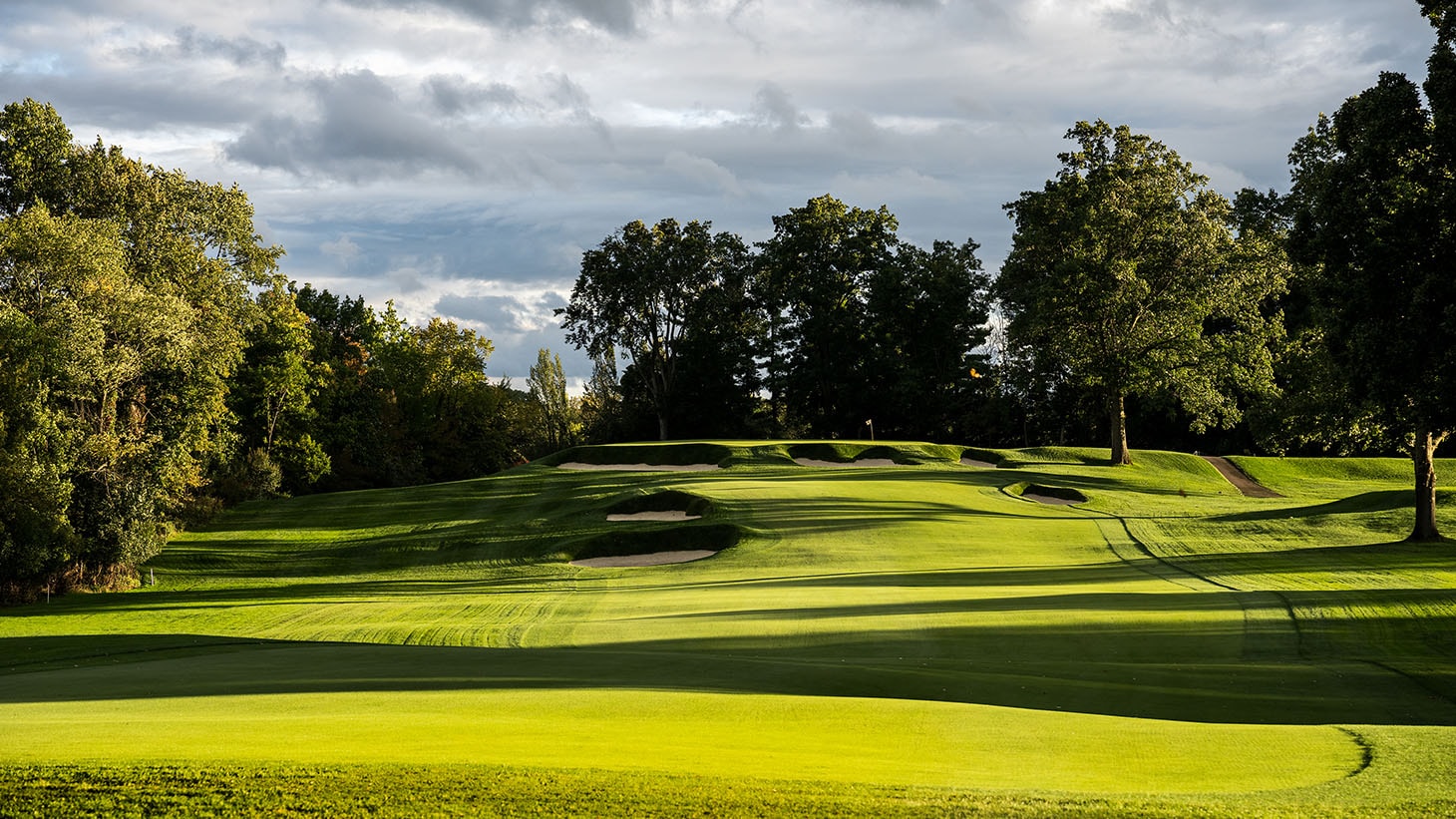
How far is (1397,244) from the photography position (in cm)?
1878

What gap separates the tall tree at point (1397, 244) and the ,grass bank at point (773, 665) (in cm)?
422

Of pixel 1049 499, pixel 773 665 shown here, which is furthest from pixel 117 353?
pixel 1049 499

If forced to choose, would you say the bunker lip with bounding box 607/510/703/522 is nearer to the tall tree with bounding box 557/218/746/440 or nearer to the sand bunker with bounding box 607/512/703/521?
the sand bunker with bounding box 607/512/703/521

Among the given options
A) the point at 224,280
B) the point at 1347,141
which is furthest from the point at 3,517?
the point at 1347,141

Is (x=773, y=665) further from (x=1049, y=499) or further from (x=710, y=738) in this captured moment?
(x=1049, y=499)

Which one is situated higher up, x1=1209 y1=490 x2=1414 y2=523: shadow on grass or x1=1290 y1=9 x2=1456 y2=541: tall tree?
x1=1290 y1=9 x2=1456 y2=541: tall tree

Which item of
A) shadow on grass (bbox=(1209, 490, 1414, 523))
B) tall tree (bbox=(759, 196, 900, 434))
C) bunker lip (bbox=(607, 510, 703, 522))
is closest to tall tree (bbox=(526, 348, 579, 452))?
tall tree (bbox=(759, 196, 900, 434))

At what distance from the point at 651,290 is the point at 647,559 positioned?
47159 mm

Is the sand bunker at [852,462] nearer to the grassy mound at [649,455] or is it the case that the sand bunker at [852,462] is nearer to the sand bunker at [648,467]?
the grassy mound at [649,455]

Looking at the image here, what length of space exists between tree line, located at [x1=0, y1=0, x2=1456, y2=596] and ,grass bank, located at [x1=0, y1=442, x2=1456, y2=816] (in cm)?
419

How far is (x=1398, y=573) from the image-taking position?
24.5m

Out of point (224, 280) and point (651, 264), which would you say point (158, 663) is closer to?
point (224, 280)

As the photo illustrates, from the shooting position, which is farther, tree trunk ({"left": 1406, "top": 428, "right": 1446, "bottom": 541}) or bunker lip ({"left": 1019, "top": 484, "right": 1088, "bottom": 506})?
bunker lip ({"left": 1019, "top": 484, "right": 1088, "bottom": 506})

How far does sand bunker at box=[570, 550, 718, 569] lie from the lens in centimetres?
3450
